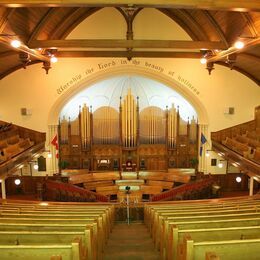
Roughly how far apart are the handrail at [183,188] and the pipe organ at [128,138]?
7.38 ft

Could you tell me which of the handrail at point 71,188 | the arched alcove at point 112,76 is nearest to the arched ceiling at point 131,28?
the arched alcove at point 112,76

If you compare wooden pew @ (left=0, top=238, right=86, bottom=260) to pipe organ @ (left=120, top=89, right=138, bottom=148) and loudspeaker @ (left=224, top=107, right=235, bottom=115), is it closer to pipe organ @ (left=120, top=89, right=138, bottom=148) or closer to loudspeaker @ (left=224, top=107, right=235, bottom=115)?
pipe organ @ (left=120, top=89, right=138, bottom=148)

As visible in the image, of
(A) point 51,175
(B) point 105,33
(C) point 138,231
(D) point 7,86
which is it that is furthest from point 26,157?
(C) point 138,231

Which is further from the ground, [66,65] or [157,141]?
[66,65]

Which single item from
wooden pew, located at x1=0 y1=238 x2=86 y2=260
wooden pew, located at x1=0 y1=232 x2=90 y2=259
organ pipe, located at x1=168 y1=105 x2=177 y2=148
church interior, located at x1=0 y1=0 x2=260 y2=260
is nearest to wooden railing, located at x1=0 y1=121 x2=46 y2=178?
church interior, located at x1=0 y1=0 x2=260 y2=260

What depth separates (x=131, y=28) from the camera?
11414mm

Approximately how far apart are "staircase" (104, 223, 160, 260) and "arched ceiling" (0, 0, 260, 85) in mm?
3913

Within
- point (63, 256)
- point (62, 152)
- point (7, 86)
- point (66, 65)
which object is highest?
point (66, 65)

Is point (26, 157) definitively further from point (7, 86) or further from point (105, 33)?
point (105, 33)

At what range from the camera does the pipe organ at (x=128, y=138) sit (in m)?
14.4

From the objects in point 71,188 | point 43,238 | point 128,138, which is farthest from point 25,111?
point 43,238

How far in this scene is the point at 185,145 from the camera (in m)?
14.7

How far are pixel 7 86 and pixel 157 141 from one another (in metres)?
7.87

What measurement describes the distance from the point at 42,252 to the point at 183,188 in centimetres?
982
